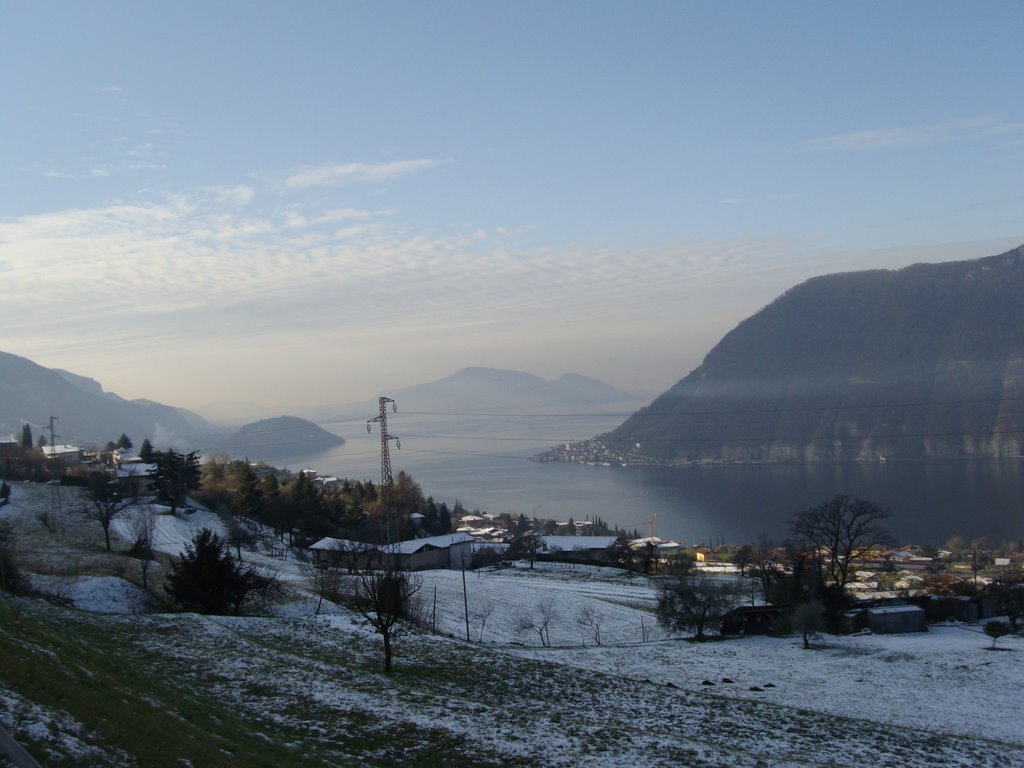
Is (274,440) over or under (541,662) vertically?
over

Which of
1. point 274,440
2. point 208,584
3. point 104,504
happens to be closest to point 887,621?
point 208,584

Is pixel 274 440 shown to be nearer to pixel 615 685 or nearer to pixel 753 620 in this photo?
pixel 753 620

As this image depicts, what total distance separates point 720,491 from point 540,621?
306ft

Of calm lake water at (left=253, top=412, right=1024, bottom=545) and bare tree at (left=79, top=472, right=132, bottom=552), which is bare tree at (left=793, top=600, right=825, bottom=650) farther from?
calm lake water at (left=253, top=412, right=1024, bottom=545)

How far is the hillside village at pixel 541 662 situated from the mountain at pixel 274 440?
113084mm

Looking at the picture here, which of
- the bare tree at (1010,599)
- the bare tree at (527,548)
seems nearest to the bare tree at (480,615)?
the bare tree at (1010,599)

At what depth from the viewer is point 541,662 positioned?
17.3 metres

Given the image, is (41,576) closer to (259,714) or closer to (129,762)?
(259,714)

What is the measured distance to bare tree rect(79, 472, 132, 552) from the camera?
30144mm

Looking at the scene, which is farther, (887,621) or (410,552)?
(410,552)

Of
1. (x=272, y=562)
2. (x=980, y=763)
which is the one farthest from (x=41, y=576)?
(x=980, y=763)

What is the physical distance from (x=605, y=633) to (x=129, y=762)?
65.4ft

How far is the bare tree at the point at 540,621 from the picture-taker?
78.0 feet

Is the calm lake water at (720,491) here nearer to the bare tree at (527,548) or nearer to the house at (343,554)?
the bare tree at (527,548)
